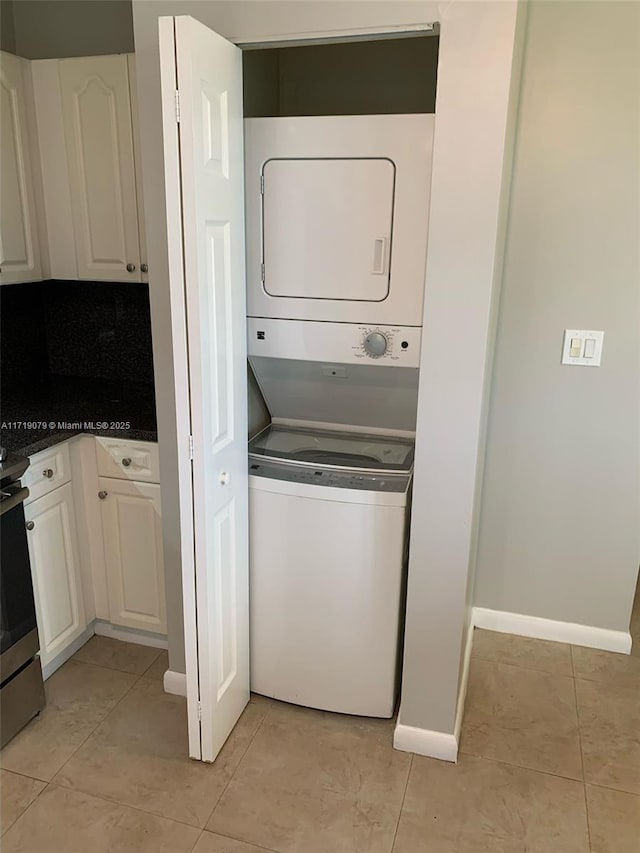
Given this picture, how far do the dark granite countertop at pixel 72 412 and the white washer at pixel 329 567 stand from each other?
51cm

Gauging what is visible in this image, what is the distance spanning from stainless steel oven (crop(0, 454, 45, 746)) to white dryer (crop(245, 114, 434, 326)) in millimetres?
905

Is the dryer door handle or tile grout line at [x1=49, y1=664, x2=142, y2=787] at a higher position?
the dryer door handle

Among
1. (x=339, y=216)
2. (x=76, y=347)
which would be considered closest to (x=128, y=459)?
(x=76, y=347)

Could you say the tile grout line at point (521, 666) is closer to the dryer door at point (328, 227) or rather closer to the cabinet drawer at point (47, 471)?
the dryer door at point (328, 227)

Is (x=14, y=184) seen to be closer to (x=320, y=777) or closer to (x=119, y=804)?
(x=119, y=804)

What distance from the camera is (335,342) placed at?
188cm

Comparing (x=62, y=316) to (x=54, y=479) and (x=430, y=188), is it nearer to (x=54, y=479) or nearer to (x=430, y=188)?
(x=54, y=479)

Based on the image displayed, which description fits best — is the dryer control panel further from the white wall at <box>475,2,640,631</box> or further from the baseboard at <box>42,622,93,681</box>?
the baseboard at <box>42,622,93,681</box>

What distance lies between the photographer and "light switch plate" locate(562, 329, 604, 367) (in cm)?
219

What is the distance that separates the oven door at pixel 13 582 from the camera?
6.16 feet

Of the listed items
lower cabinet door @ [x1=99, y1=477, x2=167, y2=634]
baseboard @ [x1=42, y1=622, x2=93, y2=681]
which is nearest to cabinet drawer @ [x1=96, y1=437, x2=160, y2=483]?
lower cabinet door @ [x1=99, y1=477, x2=167, y2=634]

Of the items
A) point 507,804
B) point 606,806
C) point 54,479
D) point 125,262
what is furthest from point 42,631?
point 606,806

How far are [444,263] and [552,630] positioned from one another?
1618 millimetres

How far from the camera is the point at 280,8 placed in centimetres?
161
